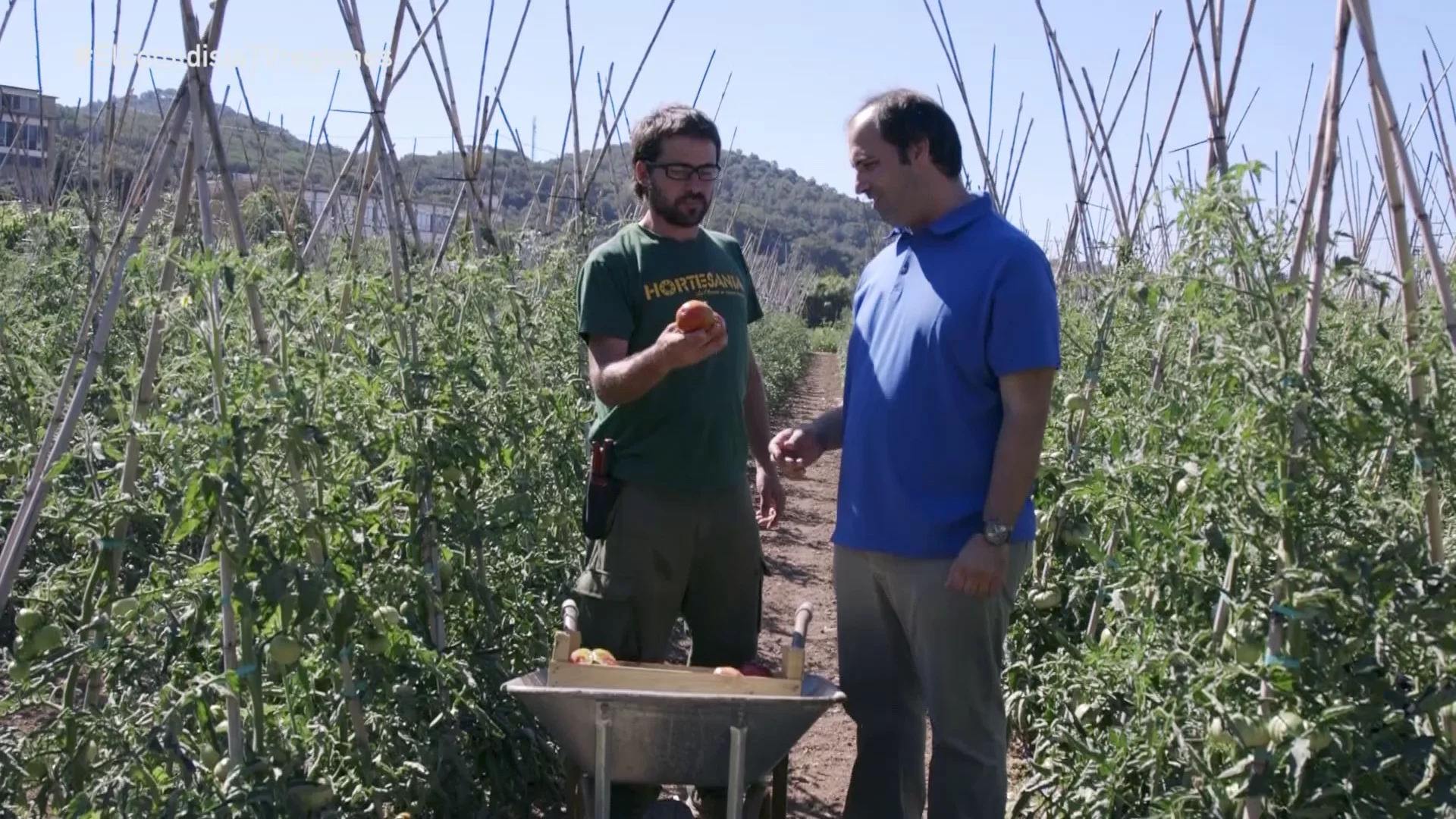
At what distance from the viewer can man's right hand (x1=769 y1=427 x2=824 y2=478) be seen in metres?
2.89

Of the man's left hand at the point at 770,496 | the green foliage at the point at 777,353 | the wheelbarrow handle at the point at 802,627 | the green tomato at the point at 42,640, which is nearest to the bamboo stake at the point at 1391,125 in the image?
the wheelbarrow handle at the point at 802,627

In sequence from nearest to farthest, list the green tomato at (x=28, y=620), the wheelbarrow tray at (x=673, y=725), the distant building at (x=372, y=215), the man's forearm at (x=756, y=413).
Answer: the wheelbarrow tray at (x=673, y=725)
the green tomato at (x=28, y=620)
the man's forearm at (x=756, y=413)
the distant building at (x=372, y=215)

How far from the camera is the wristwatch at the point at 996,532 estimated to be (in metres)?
2.47

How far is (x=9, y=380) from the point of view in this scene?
346 centimetres

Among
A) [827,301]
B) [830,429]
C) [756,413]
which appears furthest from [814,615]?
[827,301]

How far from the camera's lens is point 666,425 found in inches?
116

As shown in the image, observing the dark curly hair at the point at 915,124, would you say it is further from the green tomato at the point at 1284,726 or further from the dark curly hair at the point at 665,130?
the green tomato at the point at 1284,726

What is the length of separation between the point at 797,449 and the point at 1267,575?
1.02 metres

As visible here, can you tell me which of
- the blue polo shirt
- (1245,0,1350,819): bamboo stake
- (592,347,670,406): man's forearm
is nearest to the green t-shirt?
(592,347,670,406): man's forearm

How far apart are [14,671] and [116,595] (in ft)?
0.69

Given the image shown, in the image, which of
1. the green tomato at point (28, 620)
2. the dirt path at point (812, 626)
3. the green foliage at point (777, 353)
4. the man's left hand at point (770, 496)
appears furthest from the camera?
the green foliage at point (777, 353)

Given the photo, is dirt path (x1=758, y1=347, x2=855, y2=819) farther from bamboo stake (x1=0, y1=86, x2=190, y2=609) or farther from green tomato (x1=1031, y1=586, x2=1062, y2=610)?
bamboo stake (x1=0, y1=86, x2=190, y2=609)

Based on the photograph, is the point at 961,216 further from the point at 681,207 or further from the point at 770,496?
the point at 770,496

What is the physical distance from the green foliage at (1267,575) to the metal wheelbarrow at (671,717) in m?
0.62
